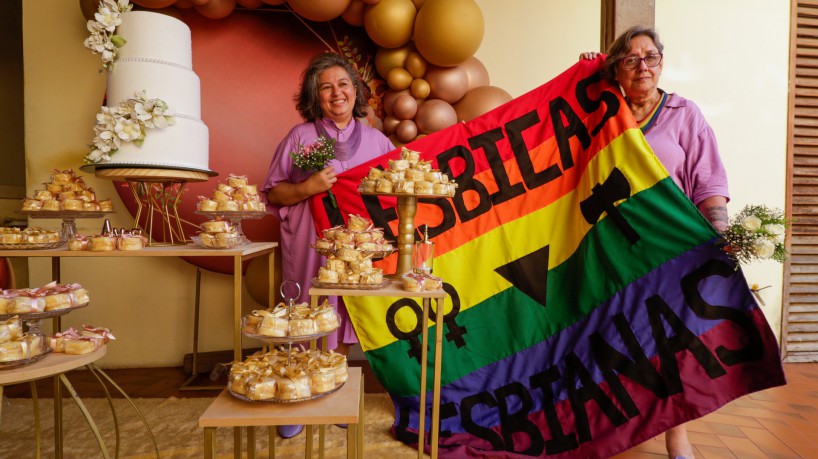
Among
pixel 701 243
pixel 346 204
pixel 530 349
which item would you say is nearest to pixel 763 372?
pixel 701 243

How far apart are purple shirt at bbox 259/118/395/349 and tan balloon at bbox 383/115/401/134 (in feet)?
1.57

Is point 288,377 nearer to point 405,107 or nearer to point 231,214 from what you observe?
point 231,214

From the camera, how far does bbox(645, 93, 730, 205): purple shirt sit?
1.90m

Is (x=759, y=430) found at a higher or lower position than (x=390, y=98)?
lower

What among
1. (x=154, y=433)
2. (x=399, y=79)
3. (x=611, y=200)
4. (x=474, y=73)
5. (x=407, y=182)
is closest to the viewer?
(x=407, y=182)

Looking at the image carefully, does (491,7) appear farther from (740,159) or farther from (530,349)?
(530,349)

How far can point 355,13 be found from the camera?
8.95 ft

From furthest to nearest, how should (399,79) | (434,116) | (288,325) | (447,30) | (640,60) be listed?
(399,79) → (434,116) → (447,30) → (640,60) → (288,325)

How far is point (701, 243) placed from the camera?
1844mm

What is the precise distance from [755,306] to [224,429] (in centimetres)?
259

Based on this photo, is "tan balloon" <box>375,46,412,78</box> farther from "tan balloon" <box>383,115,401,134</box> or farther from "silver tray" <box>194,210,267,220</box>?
"silver tray" <box>194,210,267,220</box>

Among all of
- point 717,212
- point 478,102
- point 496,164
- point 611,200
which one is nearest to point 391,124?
point 478,102

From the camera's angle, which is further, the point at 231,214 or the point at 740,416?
the point at 740,416

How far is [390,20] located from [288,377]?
216cm
